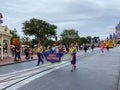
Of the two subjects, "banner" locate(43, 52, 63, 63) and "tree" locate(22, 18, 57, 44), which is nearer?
"banner" locate(43, 52, 63, 63)

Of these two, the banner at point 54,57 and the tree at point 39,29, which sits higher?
the tree at point 39,29

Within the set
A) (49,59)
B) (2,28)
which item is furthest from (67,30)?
(49,59)

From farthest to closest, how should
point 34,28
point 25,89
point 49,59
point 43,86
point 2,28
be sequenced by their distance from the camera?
point 34,28, point 2,28, point 49,59, point 43,86, point 25,89

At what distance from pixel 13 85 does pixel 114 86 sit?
402 centimetres

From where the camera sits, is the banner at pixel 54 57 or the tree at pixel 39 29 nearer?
the banner at pixel 54 57

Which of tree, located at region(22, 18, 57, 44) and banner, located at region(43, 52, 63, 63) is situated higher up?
tree, located at region(22, 18, 57, 44)

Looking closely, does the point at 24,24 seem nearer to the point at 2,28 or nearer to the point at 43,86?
the point at 2,28

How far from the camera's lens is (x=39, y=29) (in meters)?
103

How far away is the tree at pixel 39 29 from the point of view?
3991 inches

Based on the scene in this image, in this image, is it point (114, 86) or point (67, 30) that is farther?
point (67, 30)

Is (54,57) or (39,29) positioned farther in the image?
(39,29)

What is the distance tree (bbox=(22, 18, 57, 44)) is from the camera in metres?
101

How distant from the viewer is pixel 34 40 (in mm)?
103438

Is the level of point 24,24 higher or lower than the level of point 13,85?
higher
